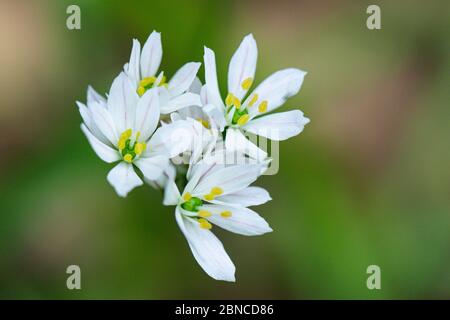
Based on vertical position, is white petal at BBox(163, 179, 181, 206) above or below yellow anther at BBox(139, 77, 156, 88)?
below

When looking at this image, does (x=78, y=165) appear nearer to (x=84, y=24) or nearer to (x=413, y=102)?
(x=84, y=24)

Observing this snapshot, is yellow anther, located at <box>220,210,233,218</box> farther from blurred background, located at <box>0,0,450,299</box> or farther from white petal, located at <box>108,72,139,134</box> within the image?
blurred background, located at <box>0,0,450,299</box>

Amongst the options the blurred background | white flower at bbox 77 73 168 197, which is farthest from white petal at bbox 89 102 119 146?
the blurred background

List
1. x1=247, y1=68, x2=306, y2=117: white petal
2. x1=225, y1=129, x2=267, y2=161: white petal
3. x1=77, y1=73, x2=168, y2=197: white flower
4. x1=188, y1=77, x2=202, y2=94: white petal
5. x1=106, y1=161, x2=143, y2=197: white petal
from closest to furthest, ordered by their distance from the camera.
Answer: x1=106, y1=161, x2=143, y2=197: white petal
x1=77, y1=73, x2=168, y2=197: white flower
x1=225, y1=129, x2=267, y2=161: white petal
x1=188, y1=77, x2=202, y2=94: white petal
x1=247, y1=68, x2=306, y2=117: white petal

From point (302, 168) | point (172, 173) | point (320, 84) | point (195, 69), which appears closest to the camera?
point (172, 173)

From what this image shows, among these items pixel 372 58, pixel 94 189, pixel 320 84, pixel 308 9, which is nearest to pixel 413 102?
pixel 372 58

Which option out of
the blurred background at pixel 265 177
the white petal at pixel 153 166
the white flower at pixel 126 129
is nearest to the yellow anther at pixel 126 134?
the white flower at pixel 126 129
